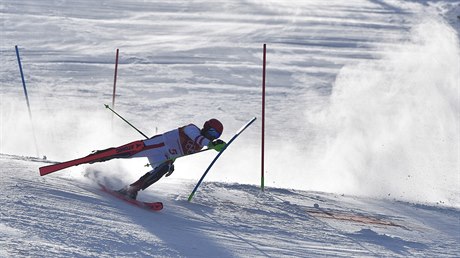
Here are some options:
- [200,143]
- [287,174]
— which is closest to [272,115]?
[287,174]

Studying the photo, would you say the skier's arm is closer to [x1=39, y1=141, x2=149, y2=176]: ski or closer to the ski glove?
the ski glove

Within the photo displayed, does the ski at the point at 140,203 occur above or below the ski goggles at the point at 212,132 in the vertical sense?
below

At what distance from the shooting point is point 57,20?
80.7 ft

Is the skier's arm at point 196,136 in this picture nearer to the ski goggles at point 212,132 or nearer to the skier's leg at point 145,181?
the ski goggles at point 212,132

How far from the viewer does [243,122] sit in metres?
15.4

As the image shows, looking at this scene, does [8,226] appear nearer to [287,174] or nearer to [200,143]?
[200,143]

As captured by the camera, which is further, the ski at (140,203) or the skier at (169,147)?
the skier at (169,147)

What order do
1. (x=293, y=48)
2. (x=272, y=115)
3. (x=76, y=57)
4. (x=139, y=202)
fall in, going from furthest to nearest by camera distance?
(x=293, y=48), (x=76, y=57), (x=272, y=115), (x=139, y=202)

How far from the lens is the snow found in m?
7.11

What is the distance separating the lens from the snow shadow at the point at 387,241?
7.52 m

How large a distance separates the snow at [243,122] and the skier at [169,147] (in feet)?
1.01

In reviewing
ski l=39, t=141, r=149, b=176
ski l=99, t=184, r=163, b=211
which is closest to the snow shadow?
ski l=99, t=184, r=163, b=211

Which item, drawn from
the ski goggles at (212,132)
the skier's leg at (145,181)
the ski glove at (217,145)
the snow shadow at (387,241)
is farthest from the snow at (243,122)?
the ski goggles at (212,132)

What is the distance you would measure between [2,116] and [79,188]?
6.54 m
